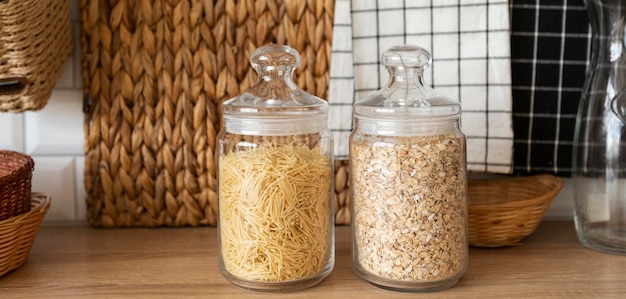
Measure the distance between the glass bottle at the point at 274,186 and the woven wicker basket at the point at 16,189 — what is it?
26 centimetres

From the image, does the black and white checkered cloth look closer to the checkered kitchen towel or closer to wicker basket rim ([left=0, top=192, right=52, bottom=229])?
the checkered kitchen towel

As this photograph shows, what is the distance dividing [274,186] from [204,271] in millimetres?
182

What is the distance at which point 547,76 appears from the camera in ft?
3.43

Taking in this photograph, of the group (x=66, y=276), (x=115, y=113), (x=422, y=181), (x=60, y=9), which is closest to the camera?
(x=422, y=181)

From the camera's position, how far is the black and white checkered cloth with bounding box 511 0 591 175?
1034 millimetres

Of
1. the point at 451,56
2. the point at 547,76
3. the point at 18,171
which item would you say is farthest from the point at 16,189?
the point at 547,76

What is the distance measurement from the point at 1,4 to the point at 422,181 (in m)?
0.55

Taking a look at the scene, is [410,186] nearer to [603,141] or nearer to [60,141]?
[603,141]

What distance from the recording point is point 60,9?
0.95 m

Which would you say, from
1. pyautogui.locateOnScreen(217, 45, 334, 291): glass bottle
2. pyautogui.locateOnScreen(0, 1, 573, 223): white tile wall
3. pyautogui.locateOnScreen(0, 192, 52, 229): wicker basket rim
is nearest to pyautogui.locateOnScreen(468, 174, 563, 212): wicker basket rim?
pyautogui.locateOnScreen(0, 1, 573, 223): white tile wall

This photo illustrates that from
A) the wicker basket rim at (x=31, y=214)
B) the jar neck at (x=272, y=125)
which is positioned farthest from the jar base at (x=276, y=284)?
the wicker basket rim at (x=31, y=214)

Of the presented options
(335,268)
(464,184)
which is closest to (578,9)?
(464,184)

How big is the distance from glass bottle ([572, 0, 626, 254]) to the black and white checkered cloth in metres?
0.07

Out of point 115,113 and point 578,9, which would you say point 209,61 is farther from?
point 578,9
